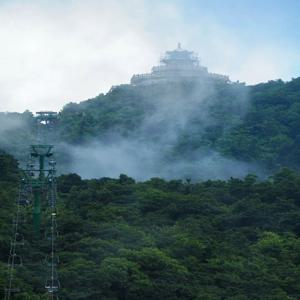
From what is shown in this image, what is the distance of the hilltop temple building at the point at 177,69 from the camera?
75188 millimetres

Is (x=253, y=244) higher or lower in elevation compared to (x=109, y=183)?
lower

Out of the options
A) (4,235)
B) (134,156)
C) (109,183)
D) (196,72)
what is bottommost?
(4,235)

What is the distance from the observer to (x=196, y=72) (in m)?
76.1

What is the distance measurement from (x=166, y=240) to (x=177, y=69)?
39.4 metres

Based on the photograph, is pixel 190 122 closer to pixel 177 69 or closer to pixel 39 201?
pixel 177 69

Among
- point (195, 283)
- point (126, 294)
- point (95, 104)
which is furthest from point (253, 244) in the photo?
point (95, 104)

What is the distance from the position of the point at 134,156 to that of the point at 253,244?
2468 centimetres

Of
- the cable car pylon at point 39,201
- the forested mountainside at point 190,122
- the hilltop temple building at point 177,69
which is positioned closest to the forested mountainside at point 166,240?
the cable car pylon at point 39,201

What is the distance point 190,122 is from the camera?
228 feet

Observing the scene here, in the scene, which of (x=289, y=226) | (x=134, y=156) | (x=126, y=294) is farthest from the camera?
(x=134, y=156)

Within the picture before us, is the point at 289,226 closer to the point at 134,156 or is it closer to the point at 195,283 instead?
the point at 195,283

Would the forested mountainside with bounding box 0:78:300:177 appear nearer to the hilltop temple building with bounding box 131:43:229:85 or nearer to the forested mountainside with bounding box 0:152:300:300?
the hilltop temple building with bounding box 131:43:229:85

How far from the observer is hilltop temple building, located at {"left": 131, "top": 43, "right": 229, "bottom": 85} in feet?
247

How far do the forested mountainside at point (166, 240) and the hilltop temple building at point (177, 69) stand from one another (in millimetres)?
26995
